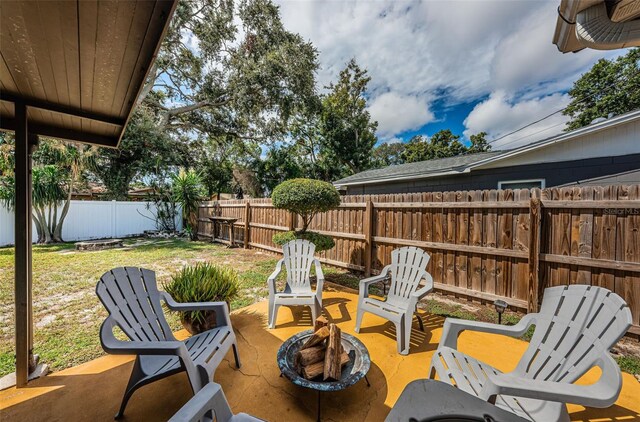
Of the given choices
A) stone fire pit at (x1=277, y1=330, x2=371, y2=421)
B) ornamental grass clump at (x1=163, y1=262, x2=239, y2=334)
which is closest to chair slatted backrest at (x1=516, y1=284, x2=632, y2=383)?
stone fire pit at (x1=277, y1=330, x2=371, y2=421)

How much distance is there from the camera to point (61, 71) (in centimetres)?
173

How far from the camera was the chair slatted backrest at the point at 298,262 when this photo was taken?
3.56 m

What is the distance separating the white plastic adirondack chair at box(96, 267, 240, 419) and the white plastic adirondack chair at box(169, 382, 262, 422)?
519 millimetres

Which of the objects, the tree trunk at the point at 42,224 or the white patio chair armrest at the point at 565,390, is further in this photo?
the tree trunk at the point at 42,224

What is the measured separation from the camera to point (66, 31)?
1350mm

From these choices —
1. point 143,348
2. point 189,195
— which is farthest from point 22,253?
point 189,195

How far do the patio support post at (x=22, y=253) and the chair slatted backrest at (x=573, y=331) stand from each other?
383 cm

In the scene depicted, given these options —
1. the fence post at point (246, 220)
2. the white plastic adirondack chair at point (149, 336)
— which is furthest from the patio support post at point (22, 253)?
the fence post at point (246, 220)

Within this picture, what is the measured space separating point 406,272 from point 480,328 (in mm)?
1286

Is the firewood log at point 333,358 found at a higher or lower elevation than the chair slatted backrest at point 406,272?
lower

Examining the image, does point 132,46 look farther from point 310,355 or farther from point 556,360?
point 556,360

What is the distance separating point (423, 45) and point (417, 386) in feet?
27.5

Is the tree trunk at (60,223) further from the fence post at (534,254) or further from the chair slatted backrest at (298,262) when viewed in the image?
the fence post at (534,254)

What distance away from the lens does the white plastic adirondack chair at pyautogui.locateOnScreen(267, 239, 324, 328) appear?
9.57ft
